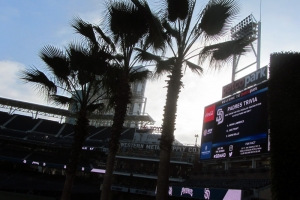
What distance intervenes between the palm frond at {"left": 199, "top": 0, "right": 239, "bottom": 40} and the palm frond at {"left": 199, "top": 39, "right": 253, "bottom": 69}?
21.7 inches

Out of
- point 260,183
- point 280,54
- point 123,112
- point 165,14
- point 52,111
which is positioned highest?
point 52,111

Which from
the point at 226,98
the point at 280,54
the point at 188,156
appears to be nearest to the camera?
the point at 280,54

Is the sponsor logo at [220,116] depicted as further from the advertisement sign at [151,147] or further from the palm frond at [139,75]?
the advertisement sign at [151,147]

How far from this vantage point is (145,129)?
2191 inches

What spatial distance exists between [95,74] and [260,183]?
12142 millimetres

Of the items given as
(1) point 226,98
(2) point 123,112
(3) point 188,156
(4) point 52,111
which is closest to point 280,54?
(2) point 123,112

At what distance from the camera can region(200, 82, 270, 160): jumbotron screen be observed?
1967 cm

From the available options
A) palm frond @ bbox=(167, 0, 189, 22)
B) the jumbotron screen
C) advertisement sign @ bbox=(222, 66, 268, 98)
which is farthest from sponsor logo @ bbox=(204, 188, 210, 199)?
palm frond @ bbox=(167, 0, 189, 22)

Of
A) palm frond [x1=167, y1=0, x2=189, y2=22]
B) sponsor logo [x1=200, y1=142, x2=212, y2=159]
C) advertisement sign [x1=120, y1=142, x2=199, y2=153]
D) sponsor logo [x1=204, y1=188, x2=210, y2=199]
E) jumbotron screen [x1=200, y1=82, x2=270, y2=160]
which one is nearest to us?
palm frond [x1=167, y1=0, x2=189, y2=22]

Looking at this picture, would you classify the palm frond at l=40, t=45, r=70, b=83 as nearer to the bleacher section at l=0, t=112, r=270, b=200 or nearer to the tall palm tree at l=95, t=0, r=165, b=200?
the tall palm tree at l=95, t=0, r=165, b=200

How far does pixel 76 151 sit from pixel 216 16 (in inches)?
349

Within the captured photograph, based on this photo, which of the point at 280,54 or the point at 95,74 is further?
the point at 95,74

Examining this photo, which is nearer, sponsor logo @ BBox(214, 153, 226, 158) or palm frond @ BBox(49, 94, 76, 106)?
palm frond @ BBox(49, 94, 76, 106)

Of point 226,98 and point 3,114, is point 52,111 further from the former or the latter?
point 226,98
